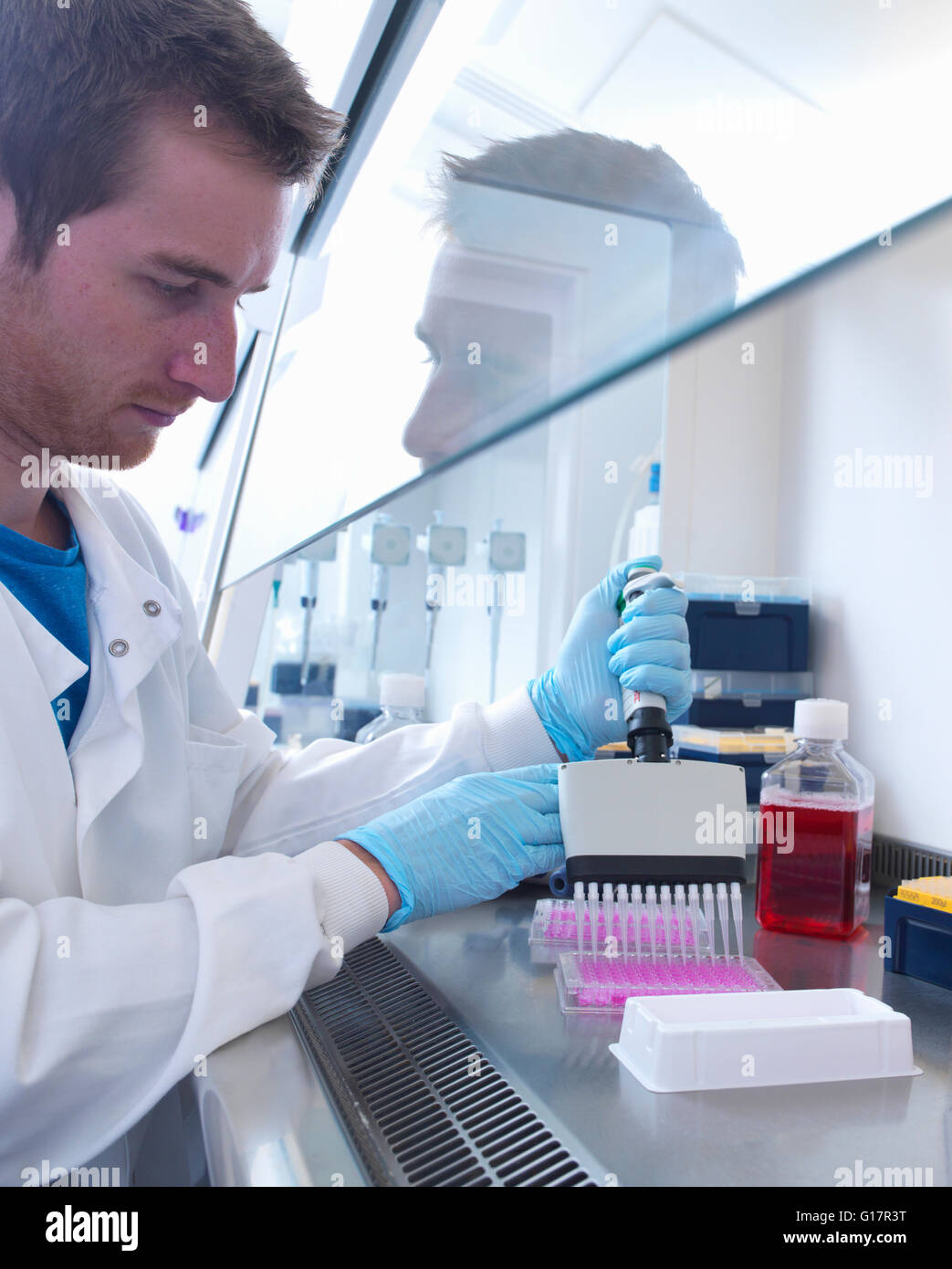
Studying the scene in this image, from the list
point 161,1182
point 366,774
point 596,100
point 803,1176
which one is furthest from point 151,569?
point 803,1176

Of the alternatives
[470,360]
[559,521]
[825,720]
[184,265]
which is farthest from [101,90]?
[559,521]

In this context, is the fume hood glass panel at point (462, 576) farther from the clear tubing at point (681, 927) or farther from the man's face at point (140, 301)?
the clear tubing at point (681, 927)

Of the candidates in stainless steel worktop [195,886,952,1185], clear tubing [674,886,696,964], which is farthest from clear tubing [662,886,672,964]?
stainless steel worktop [195,886,952,1185]

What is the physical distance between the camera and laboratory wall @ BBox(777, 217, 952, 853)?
127 centimetres

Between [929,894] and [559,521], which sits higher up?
[559,521]

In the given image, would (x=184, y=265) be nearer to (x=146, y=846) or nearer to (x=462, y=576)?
(x=146, y=846)

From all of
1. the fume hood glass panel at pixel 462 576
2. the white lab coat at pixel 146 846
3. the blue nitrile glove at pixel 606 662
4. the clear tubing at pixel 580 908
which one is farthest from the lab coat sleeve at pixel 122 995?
the fume hood glass panel at pixel 462 576

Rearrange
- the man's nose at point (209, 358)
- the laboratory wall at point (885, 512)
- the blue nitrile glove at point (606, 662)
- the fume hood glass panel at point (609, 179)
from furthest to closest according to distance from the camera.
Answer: the laboratory wall at point (885, 512) → the blue nitrile glove at point (606, 662) → the man's nose at point (209, 358) → the fume hood glass panel at point (609, 179)

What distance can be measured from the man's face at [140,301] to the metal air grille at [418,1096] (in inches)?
27.2

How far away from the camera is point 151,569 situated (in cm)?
130

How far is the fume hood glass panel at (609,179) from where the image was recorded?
45cm

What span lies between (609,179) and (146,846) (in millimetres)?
904

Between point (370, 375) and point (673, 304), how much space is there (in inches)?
19.6

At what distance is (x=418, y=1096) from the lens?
636 millimetres
